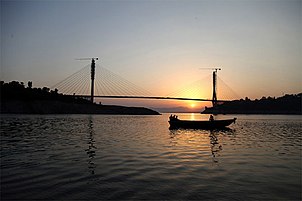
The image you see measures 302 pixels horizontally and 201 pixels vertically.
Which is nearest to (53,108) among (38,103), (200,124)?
(38,103)

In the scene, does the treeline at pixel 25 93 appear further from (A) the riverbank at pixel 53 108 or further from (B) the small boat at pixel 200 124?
(B) the small boat at pixel 200 124

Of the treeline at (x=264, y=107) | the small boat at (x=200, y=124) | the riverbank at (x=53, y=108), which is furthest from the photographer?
the treeline at (x=264, y=107)

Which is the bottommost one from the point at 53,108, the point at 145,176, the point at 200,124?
the point at 145,176

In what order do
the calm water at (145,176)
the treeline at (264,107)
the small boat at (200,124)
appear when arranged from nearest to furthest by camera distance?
1. the calm water at (145,176)
2. the small boat at (200,124)
3. the treeline at (264,107)

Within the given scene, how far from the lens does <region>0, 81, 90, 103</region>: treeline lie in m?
101

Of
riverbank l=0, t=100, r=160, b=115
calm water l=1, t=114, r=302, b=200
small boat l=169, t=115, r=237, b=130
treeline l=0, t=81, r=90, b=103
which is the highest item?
treeline l=0, t=81, r=90, b=103

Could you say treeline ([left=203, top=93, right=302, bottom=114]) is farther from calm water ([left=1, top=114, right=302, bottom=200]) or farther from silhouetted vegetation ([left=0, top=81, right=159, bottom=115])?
calm water ([left=1, top=114, right=302, bottom=200])

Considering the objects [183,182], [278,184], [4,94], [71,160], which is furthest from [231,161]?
[4,94]

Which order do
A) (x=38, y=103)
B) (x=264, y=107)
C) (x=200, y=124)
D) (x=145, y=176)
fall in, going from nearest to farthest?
(x=145, y=176) → (x=200, y=124) → (x=38, y=103) → (x=264, y=107)

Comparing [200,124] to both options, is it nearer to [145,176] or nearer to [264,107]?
[145,176]

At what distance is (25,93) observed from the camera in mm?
105375

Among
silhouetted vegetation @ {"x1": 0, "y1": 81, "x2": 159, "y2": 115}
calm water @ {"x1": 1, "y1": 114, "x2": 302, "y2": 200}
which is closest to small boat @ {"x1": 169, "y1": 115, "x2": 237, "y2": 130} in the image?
calm water @ {"x1": 1, "y1": 114, "x2": 302, "y2": 200}

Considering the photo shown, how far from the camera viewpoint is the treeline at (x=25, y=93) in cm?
10069

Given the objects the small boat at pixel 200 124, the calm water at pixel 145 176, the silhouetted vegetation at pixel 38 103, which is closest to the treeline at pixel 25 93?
the silhouetted vegetation at pixel 38 103
